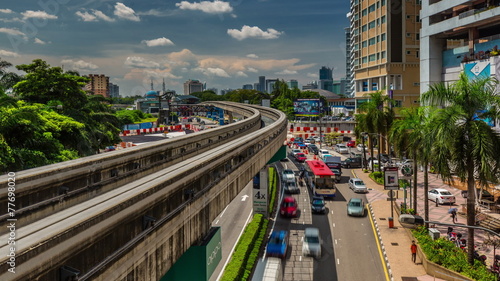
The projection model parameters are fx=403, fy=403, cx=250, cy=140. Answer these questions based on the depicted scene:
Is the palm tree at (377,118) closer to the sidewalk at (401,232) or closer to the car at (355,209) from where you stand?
the sidewalk at (401,232)

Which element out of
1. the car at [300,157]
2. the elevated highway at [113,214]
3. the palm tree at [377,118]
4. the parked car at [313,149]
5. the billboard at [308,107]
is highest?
the billboard at [308,107]

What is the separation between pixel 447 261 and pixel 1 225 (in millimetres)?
21948

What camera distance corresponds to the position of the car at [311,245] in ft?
85.3

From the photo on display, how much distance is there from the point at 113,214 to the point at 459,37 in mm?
→ 48929

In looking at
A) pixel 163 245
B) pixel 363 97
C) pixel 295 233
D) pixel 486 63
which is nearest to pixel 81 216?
pixel 163 245

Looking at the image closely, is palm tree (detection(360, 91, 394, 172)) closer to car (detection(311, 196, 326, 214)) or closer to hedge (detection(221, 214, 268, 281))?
car (detection(311, 196, 326, 214))

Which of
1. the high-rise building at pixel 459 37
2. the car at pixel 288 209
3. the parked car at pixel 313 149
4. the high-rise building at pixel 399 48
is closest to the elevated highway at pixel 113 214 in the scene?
the car at pixel 288 209

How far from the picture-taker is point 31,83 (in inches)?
1430

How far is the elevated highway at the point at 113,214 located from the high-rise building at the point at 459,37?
30.9 metres

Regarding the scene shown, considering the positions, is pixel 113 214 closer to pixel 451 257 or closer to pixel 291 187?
pixel 451 257

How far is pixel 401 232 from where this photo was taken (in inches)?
1211

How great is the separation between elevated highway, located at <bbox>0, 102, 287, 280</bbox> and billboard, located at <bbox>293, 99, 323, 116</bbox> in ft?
279

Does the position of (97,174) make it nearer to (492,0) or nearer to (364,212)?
(364,212)

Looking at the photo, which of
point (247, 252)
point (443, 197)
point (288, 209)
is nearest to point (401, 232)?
point (443, 197)
